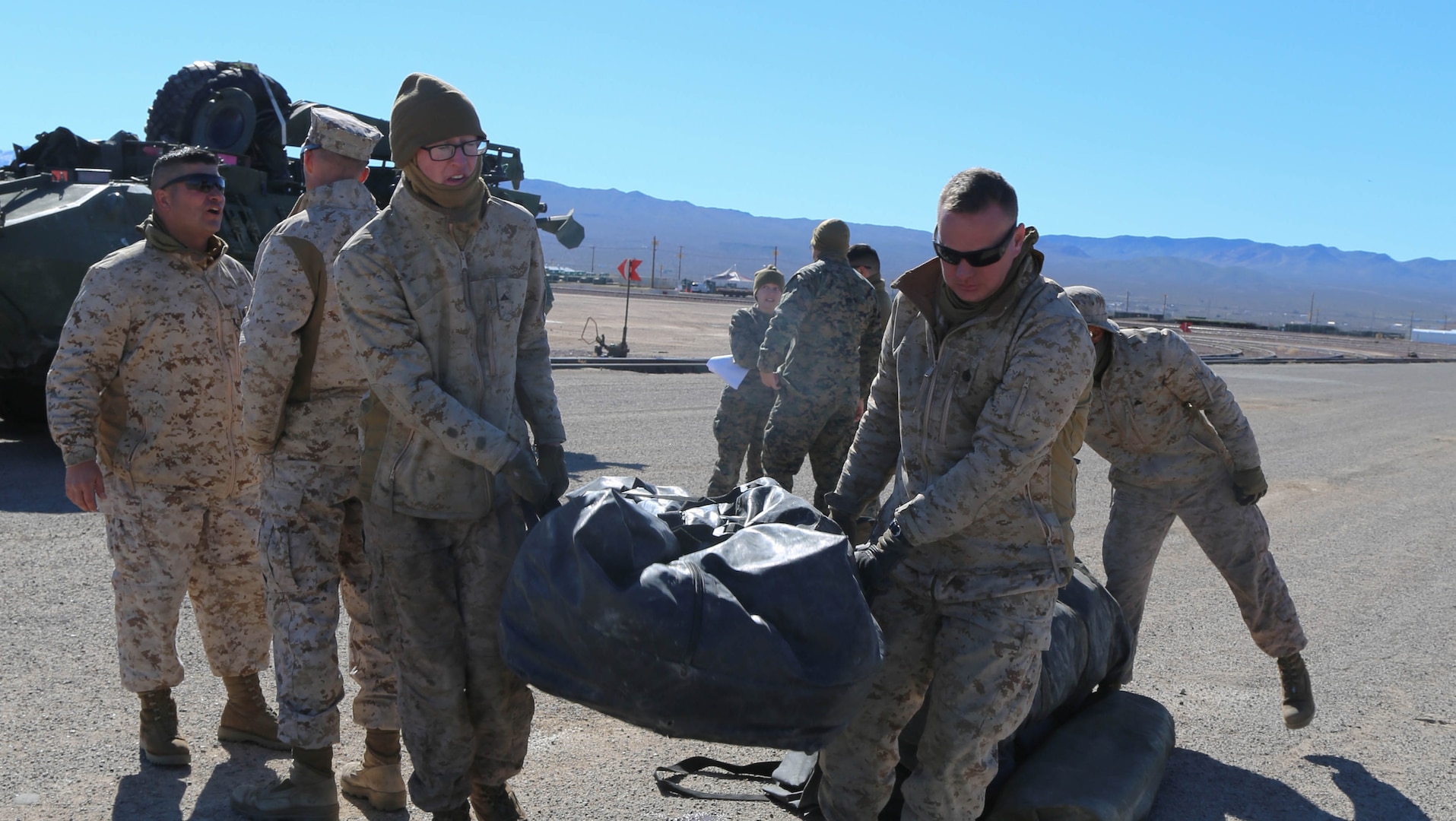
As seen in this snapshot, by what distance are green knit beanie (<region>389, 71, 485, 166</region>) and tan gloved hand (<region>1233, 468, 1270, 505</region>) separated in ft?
11.1

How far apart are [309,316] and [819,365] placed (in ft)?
10.8

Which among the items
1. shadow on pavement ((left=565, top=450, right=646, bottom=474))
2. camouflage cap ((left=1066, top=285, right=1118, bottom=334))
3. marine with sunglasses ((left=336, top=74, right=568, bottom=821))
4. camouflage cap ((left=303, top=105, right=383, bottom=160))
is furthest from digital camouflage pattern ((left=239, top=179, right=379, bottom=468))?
shadow on pavement ((left=565, top=450, right=646, bottom=474))

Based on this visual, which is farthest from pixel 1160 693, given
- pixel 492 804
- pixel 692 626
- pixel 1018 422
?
pixel 692 626

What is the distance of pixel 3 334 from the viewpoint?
368 inches

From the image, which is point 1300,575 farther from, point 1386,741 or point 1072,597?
point 1072,597

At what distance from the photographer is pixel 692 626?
8.94ft

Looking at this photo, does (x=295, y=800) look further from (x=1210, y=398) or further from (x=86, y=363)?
(x=1210, y=398)

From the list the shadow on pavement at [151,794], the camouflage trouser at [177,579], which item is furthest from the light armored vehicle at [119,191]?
the shadow on pavement at [151,794]

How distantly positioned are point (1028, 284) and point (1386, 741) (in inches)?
119

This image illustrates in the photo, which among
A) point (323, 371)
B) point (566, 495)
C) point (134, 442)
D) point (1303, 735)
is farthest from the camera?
point (1303, 735)

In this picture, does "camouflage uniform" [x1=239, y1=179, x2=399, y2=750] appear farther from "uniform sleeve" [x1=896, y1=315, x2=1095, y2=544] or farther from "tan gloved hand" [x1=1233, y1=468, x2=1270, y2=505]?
"tan gloved hand" [x1=1233, y1=468, x2=1270, y2=505]

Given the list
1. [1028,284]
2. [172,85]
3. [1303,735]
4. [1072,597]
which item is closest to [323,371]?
[1028,284]

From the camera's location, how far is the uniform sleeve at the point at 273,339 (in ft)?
12.5

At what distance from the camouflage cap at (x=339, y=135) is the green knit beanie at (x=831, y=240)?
3142 mm
